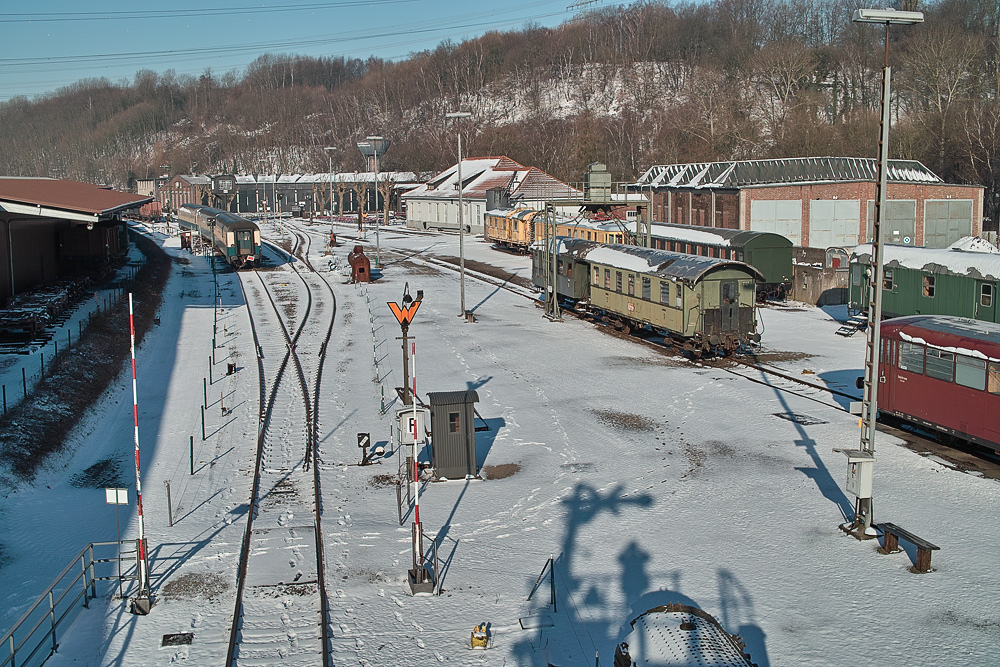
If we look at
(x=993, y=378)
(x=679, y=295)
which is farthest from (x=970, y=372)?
(x=679, y=295)

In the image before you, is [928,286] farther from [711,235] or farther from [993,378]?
[711,235]

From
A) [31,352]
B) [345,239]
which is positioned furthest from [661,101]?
[31,352]

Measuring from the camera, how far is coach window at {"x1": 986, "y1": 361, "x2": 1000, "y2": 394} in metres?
17.0

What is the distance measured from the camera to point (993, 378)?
17.1m

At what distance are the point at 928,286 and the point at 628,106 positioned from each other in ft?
331

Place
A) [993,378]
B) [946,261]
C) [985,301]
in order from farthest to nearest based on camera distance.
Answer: [946,261] < [985,301] < [993,378]

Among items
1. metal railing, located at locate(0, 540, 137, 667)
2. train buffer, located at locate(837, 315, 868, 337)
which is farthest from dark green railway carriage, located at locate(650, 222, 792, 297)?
metal railing, located at locate(0, 540, 137, 667)

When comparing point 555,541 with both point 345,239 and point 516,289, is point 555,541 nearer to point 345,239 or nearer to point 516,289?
point 516,289

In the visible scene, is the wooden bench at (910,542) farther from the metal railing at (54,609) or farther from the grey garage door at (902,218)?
the grey garage door at (902,218)

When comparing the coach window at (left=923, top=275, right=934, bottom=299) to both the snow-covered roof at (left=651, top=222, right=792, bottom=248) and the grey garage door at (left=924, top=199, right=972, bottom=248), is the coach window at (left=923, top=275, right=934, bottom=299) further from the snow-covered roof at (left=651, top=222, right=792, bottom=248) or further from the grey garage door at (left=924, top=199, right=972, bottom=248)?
the grey garage door at (left=924, top=199, right=972, bottom=248)

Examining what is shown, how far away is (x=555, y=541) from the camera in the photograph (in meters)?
14.7

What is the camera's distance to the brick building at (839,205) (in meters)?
51.2

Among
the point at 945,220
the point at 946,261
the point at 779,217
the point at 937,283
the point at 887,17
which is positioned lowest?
the point at 937,283

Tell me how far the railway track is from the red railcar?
42.1 feet
